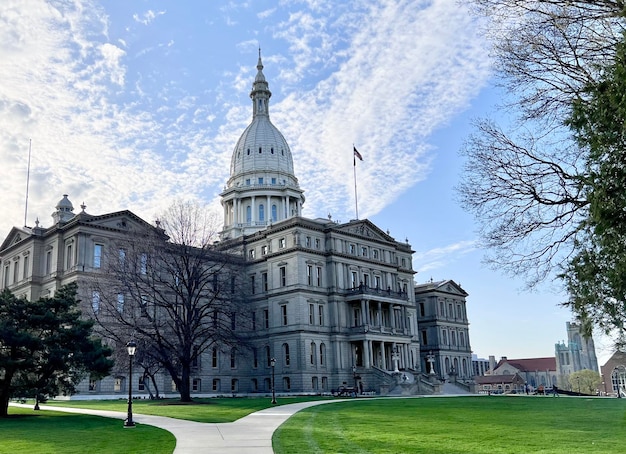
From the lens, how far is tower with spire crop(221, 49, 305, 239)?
101 m

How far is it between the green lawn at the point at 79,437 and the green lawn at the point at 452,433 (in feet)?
14.1

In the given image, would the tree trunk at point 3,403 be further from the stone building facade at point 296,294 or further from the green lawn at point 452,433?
the stone building facade at point 296,294

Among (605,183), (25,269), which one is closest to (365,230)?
(25,269)

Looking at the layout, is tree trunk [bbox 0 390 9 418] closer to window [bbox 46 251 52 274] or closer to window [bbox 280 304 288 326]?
window [bbox 46 251 52 274]

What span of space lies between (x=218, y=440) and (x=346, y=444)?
4.43 metres

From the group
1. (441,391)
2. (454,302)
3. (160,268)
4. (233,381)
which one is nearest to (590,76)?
(160,268)

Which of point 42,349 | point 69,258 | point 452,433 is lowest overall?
point 452,433

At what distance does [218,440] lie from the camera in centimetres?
2038

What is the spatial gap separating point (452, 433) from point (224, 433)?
8.15 metres

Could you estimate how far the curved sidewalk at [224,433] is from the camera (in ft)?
59.6

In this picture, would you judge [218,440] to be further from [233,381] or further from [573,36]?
[233,381]

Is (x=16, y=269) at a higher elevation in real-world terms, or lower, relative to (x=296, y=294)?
higher

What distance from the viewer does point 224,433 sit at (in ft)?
74.3

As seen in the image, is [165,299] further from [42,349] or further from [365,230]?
[365,230]
